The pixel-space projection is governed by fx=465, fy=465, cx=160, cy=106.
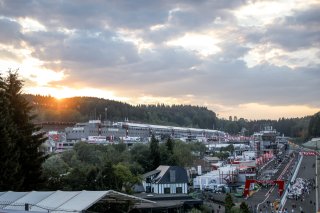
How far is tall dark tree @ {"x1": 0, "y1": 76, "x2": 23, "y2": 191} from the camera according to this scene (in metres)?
20.6

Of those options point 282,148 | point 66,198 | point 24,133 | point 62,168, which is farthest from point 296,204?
point 282,148

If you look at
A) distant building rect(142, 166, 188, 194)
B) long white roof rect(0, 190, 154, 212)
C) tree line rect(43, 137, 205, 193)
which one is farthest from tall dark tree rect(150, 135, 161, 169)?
long white roof rect(0, 190, 154, 212)

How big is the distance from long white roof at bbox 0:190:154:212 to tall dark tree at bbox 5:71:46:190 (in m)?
10.3

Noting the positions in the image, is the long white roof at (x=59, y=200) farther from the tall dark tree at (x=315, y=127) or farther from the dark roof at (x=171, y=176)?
the tall dark tree at (x=315, y=127)

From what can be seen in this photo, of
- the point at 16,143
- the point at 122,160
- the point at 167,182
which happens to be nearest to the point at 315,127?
the point at 122,160

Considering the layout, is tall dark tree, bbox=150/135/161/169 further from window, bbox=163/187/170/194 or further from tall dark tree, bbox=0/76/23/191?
tall dark tree, bbox=0/76/23/191

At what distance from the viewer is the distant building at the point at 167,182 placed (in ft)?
177

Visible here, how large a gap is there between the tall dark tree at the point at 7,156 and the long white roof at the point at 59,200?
23.7 ft

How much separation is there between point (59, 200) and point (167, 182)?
43.7 meters

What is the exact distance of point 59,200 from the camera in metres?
11.3

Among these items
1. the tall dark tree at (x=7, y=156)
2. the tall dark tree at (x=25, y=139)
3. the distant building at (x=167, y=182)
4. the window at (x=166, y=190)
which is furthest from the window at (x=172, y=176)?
the tall dark tree at (x=7, y=156)

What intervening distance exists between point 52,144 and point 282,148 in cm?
8854

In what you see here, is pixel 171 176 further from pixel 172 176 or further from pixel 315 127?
pixel 315 127

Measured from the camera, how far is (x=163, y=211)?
37.3 metres
